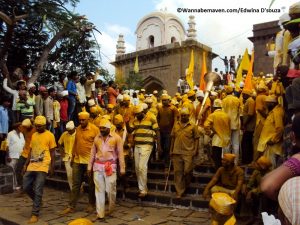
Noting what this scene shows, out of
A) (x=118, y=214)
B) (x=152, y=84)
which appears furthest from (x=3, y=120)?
(x=152, y=84)

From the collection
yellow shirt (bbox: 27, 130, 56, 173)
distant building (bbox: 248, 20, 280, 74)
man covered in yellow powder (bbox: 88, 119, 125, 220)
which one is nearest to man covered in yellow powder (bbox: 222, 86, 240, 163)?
man covered in yellow powder (bbox: 88, 119, 125, 220)

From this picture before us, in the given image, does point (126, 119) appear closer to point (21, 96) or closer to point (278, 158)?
point (21, 96)

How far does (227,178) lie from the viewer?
6832 mm

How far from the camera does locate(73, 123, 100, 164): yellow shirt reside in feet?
25.2

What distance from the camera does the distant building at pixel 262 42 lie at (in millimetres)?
23438

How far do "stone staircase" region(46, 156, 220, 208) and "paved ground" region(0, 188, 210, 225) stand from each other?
0.16 m

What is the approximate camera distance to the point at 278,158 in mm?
6887

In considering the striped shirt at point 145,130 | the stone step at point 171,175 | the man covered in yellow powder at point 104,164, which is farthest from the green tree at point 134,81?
the man covered in yellow powder at point 104,164

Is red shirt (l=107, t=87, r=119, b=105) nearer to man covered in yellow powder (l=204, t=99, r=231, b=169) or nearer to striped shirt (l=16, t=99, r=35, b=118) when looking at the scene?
striped shirt (l=16, t=99, r=35, b=118)

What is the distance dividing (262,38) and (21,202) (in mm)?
19959

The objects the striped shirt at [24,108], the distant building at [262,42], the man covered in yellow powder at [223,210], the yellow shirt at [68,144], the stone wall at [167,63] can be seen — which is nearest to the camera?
the man covered in yellow powder at [223,210]

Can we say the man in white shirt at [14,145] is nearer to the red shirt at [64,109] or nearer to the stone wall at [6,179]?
the stone wall at [6,179]

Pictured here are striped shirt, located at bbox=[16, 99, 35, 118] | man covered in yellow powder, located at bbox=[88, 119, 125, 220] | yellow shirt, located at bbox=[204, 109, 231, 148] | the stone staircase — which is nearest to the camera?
man covered in yellow powder, located at bbox=[88, 119, 125, 220]

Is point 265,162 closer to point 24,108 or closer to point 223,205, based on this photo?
point 223,205
